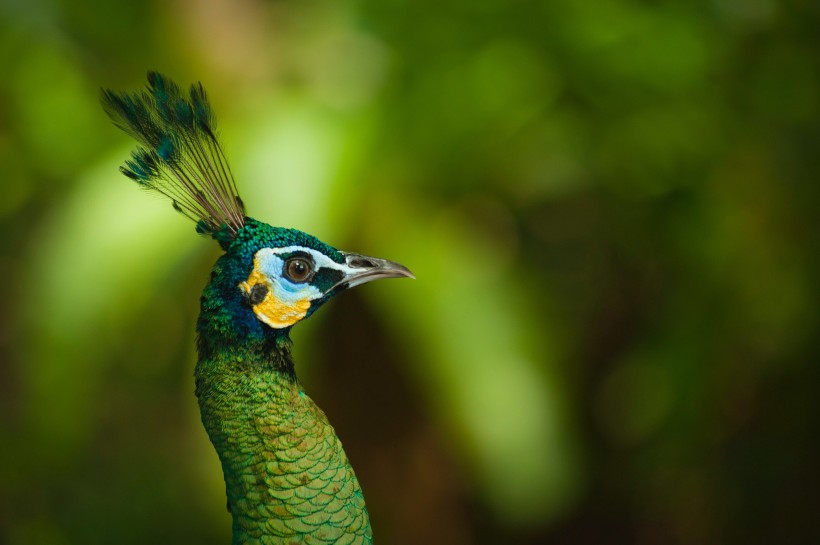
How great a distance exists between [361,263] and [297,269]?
0.03 meters

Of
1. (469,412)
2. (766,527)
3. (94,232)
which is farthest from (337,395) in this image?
(766,527)

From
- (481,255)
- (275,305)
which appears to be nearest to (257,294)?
(275,305)

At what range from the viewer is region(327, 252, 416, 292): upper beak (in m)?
0.38

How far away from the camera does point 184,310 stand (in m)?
1.35

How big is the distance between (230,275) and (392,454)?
0.92 meters

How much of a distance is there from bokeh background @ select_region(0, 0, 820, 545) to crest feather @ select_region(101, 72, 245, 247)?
0.54 meters

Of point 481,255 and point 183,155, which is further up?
point 481,255

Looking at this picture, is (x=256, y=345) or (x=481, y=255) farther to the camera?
(x=481, y=255)

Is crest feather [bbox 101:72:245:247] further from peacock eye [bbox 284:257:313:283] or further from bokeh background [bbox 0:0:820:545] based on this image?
bokeh background [bbox 0:0:820:545]

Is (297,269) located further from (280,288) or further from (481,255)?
(481,255)

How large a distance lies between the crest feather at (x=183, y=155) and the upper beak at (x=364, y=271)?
2.0 inches

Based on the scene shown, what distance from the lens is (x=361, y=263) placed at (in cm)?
39

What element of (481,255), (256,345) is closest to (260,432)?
(256,345)

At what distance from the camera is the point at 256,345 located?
1.26ft
